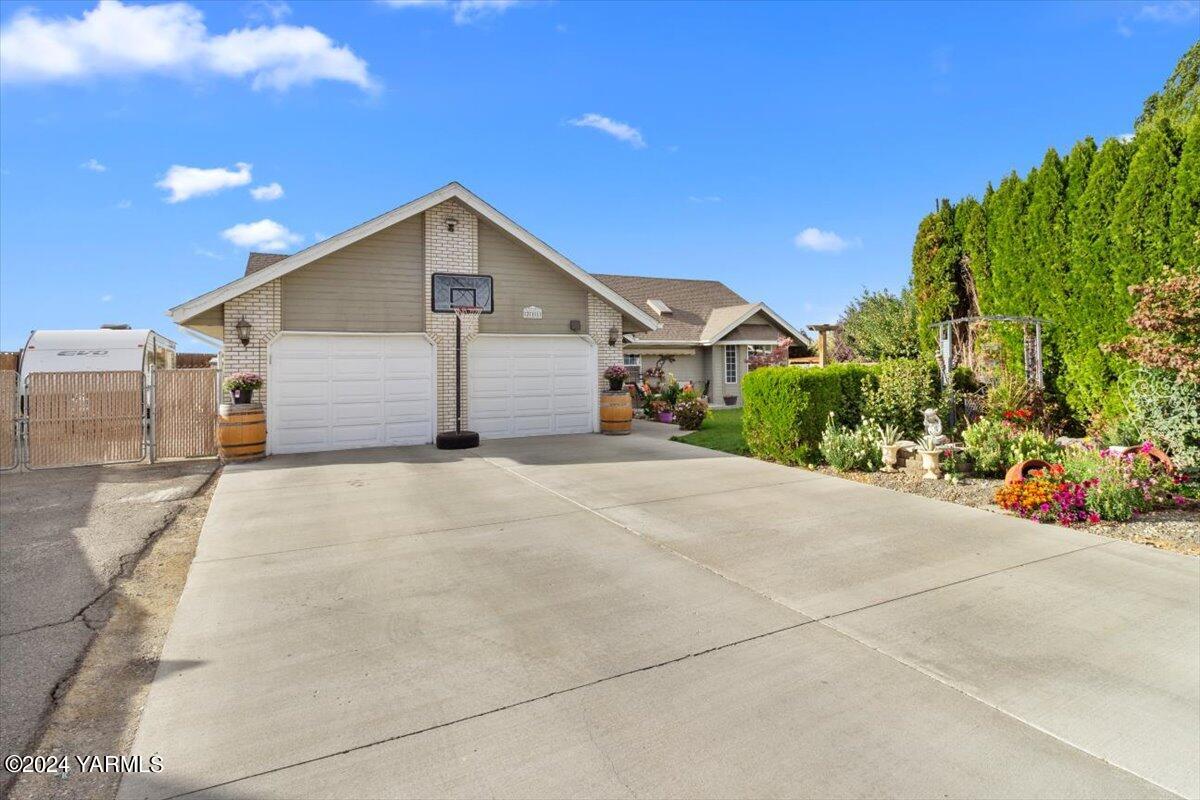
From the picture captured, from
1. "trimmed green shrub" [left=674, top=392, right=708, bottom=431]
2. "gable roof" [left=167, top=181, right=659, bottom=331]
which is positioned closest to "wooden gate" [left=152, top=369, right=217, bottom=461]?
"gable roof" [left=167, top=181, right=659, bottom=331]

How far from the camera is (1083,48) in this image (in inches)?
404

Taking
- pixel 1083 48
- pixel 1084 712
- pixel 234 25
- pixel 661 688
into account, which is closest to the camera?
pixel 1084 712

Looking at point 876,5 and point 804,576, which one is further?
point 876,5

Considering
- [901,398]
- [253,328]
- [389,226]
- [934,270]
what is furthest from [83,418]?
[934,270]

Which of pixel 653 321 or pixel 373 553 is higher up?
pixel 653 321

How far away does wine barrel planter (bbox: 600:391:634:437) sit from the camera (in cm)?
1301

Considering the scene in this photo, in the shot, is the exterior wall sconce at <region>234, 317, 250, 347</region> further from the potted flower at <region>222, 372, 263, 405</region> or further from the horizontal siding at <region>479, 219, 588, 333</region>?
the horizontal siding at <region>479, 219, 588, 333</region>

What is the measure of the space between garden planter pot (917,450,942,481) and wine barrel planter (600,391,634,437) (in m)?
6.51

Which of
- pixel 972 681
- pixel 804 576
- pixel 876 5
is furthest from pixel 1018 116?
pixel 972 681

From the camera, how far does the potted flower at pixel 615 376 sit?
520 inches

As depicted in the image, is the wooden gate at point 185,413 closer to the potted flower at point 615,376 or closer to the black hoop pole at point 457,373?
the black hoop pole at point 457,373

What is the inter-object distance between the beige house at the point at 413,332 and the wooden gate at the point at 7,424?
278 centimetres

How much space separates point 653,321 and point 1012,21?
834 cm

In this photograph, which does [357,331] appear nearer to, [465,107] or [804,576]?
[465,107]
